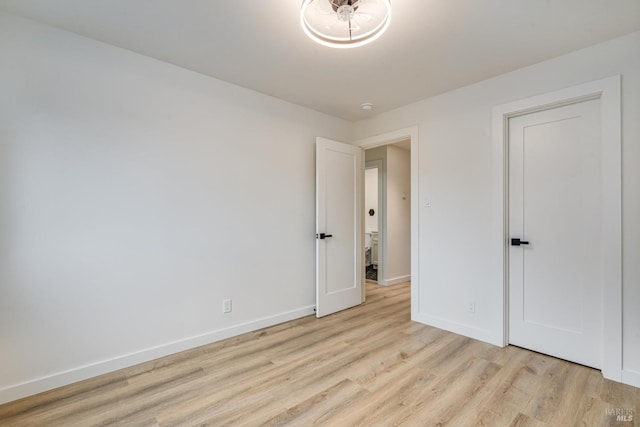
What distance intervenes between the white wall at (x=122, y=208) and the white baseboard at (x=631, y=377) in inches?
114

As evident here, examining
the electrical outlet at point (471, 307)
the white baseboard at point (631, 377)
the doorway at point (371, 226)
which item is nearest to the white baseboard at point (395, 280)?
the doorway at point (371, 226)

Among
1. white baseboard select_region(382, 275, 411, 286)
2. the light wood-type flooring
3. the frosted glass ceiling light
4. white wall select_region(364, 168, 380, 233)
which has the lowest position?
the light wood-type flooring

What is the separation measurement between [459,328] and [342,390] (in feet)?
5.33

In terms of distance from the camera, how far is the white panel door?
232cm

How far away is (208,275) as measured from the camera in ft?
9.09

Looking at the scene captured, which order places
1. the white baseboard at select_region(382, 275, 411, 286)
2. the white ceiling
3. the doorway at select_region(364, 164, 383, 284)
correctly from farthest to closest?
→ the doorway at select_region(364, 164, 383, 284) → the white baseboard at select_region(382, 275, 411, 286) → the white ceiling

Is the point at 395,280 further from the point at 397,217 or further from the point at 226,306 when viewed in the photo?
the point at 226,306

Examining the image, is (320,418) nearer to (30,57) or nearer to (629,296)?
(629,296)

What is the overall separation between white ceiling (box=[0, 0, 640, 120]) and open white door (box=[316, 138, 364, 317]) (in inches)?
39.2

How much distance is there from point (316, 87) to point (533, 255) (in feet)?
8.59

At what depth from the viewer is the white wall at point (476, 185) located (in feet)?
6.89

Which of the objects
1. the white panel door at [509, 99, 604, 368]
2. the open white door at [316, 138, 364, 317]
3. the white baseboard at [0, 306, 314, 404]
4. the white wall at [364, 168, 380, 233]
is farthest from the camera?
the white wall at [364, 168, 380, 233]

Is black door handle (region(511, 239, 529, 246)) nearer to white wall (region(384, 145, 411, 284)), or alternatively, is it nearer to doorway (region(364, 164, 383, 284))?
white wall (region(384, 145, 411, 284))

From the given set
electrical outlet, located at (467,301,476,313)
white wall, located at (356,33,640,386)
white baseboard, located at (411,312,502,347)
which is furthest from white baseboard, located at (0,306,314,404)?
electrical outlet, located at (467,301,476,313)
